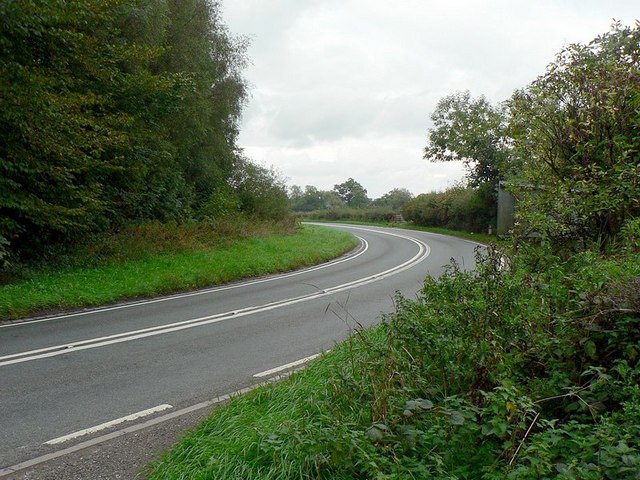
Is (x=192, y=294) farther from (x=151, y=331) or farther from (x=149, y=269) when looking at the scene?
(x=151, y=331)

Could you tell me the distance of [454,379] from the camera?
451 cm

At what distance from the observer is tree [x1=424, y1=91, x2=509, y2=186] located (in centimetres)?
3294

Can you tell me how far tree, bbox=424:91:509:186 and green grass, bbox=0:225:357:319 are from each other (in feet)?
47.8

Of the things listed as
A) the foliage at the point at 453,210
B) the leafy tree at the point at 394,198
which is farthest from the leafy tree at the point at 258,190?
the leafy tree at the point at 394,198

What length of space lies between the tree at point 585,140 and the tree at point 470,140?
2356 centimetres

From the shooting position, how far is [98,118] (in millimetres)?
15258

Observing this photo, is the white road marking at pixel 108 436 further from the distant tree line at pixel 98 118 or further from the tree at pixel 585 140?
the distant tree line at pixel 98 118

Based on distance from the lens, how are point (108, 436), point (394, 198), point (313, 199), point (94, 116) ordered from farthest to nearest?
point (313, 199) → point (394, 198) → point (94, 116) → point (108, 436)

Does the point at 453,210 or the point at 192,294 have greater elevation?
the point at 453,210

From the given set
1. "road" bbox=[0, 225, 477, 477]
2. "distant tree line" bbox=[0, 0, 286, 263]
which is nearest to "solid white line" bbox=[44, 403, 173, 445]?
"road" bbox=[0, 225, 477, 477]

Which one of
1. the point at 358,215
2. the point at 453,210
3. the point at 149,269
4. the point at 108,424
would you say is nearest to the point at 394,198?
the point at 358,215

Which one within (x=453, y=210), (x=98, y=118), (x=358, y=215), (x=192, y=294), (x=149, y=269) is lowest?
(x=192, y=294)

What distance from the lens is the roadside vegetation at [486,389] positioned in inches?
137

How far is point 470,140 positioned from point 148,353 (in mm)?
28900
